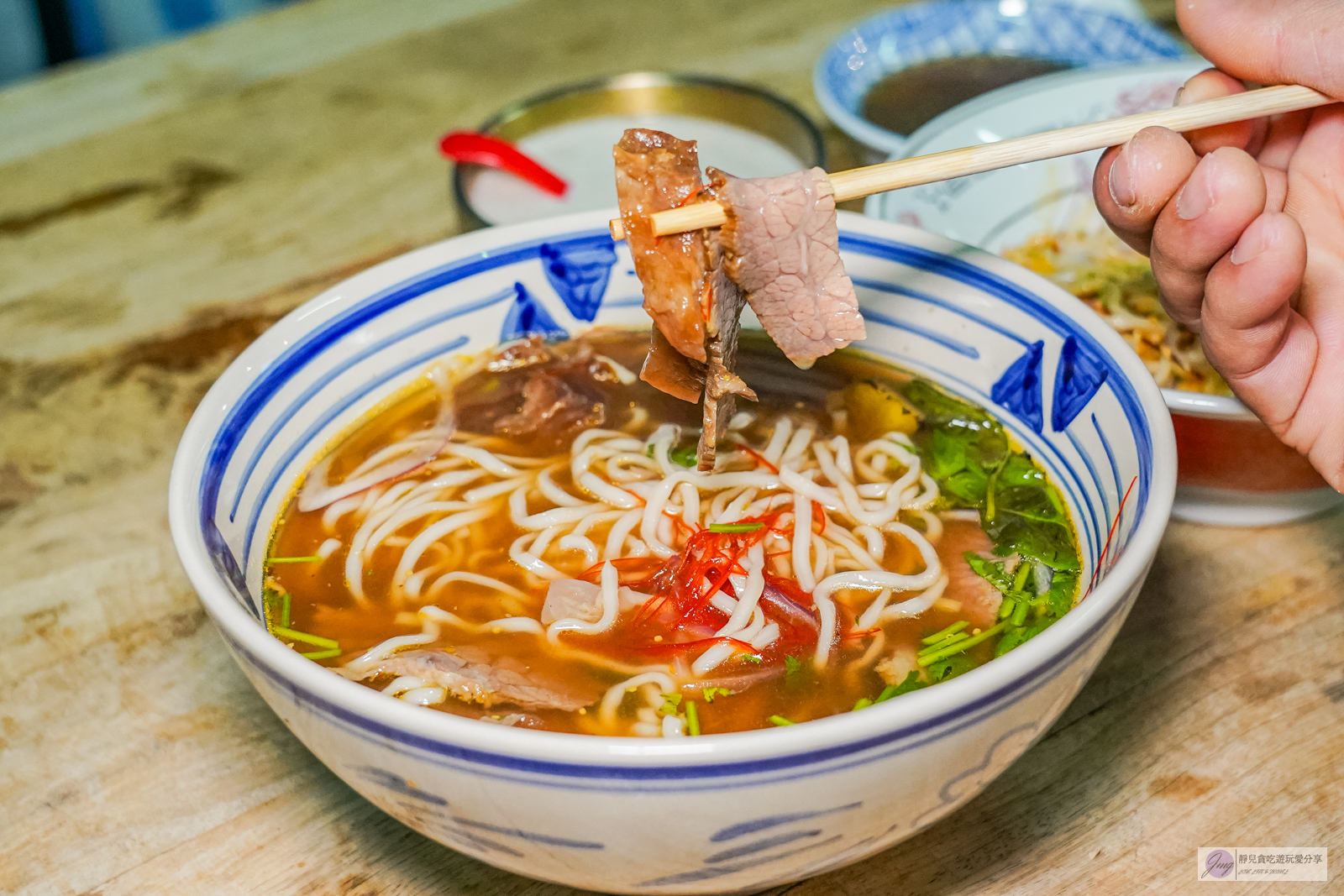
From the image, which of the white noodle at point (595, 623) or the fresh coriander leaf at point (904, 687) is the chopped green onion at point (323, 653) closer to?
the white noodle at point (595, 623)

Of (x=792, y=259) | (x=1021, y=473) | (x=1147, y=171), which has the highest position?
(x=1147, y=171)

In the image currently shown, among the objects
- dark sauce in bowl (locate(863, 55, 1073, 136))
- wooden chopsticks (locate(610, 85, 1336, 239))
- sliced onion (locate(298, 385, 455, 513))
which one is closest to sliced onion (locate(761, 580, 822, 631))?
wooden chopsticks (locate(610, 85, 1336, 239))

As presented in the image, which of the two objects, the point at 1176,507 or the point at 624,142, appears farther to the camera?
the point at 1176,507

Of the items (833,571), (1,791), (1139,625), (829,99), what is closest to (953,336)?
(833,571)

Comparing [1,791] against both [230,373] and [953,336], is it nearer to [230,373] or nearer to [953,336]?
[230,373]

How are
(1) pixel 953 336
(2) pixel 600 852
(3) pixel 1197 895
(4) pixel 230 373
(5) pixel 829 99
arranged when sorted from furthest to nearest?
(5) pixel 829 99, (1) pixel 953 336, (4) pixel 230 373, (3) pixel 1197 895, (2) pixel 600 852

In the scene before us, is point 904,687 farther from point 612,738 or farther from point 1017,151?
point 1017,151

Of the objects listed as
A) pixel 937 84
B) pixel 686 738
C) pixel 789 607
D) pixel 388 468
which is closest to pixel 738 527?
pixel 789 607
